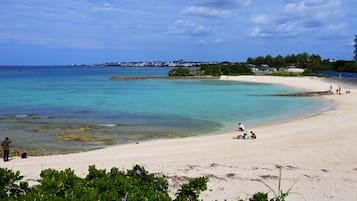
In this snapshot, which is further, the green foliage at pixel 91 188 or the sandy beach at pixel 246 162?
the sandy beach at pixel 246 162

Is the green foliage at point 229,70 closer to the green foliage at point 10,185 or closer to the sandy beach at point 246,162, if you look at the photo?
the sandy beach at point 246,162

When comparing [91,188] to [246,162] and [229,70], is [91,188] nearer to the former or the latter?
[246,162]

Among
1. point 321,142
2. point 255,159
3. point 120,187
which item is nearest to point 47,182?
point 120,187

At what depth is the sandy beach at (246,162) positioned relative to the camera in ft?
31.4

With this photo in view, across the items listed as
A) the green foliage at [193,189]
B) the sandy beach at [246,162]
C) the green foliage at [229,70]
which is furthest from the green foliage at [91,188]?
the green foliage at [229,70]

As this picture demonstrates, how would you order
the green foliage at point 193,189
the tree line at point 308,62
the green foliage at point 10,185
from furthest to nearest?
the tree line at point 308,62, the green foliage at point 193,189, the green foliage at point 10,185

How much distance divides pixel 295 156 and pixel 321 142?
337cm

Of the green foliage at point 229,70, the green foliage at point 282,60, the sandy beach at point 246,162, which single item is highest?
the green foliage at point 282,60

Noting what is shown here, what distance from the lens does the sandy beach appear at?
9.57m

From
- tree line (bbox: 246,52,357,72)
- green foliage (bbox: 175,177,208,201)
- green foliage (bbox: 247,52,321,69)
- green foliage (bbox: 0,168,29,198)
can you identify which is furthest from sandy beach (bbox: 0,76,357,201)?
green foliage (bbox: 247,52,321,69)

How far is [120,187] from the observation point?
3.89 m

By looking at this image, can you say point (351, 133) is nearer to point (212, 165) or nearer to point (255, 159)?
point (255, 159)

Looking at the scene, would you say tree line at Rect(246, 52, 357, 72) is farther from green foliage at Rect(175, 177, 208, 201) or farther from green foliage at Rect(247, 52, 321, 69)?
green foliage at Rect(175, 177, 208, 201)

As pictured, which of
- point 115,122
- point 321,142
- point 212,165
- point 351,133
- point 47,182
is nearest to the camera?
point 47,182
